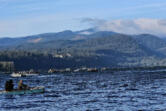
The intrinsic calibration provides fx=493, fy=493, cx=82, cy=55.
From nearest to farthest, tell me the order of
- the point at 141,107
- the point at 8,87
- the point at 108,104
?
1. the point at 141,107
2. the point at 108,104
3. the point at 8,87

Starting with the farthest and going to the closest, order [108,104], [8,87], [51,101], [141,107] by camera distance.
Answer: [8,87], [51,101], [108,104], [141,107]

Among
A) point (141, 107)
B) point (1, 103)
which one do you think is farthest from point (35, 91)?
point (141, 107)

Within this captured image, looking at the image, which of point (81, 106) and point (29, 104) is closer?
point (81, 106)

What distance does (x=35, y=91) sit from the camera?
245ft

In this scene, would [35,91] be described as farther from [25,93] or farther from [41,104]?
[41,104]

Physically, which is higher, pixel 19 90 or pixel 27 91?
pixel 19 90

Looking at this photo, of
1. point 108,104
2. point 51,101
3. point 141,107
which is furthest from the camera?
point 51,101

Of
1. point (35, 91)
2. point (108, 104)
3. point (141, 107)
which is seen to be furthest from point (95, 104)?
point (35, 91)

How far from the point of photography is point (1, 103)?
198ft

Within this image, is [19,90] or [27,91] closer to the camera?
[19,90]

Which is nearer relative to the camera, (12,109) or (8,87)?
(12,109)

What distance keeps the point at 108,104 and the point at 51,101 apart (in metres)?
8.42

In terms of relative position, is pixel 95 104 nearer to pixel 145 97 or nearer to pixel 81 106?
pixel 81 106

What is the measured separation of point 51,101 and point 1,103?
619cm
